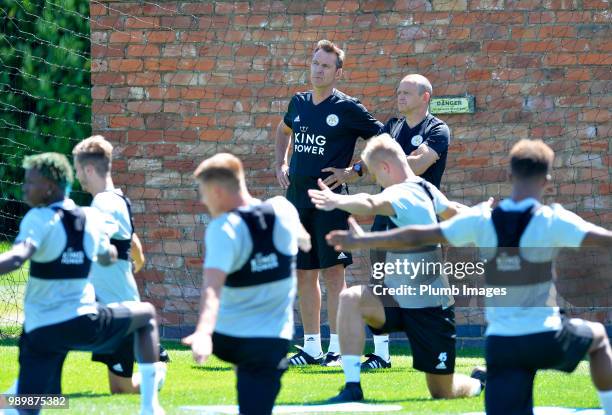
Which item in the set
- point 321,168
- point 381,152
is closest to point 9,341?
point 321,168

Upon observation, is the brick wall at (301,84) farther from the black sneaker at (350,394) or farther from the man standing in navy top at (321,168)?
the black sneaker at (350,394)

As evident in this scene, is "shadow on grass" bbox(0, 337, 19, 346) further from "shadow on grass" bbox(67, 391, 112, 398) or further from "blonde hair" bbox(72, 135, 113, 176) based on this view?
"blonde hair" bbox(72, 135, 113, 176)

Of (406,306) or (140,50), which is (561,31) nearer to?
(140,50)

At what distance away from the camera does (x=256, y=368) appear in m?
5.12

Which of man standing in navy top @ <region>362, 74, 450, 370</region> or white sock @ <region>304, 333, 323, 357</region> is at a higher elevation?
man standing in navy top @ <region>362, 74, 450, 370</region>

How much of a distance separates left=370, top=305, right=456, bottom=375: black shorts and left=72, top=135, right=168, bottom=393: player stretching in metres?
1.43

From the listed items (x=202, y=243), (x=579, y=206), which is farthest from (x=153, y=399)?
(x=579, y=206)

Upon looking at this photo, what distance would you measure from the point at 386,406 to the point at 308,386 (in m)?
0.92

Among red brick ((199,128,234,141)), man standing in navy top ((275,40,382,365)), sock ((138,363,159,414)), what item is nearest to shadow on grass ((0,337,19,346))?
red brick ((199,128,234,141))

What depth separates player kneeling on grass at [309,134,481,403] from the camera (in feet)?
21.9

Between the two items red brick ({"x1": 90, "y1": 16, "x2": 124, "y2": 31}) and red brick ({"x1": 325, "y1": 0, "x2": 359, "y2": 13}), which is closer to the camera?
red brick ({"x1": 325, "y1": 0, "x2": 359, "y2": 13})

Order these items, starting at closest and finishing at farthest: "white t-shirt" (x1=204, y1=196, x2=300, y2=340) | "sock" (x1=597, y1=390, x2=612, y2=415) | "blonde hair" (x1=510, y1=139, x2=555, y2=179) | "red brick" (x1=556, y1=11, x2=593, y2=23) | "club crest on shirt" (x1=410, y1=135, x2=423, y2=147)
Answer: "white t-shirt" (x1=204, y1=196, x2=300, y2=340) → "blonde hair" (x1=510, y1=139, x2=555, y2=179) → "sock" (x1=597, y1=390, x2=612, y2=415) → "club crest on shirt" (x1=410, y1=135, x2=423, y2=147) → "red brick" (x1=556, y1=11, x2=593, y2=23)

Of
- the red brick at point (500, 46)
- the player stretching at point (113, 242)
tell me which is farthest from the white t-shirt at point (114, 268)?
the red brick at point (500, 46)

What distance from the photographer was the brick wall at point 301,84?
10.2m
